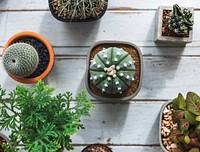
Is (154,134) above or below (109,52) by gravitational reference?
below

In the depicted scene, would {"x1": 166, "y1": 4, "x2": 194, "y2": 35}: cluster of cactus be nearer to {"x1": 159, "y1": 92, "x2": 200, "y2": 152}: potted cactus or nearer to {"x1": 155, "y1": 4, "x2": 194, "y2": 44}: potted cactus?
{"x1": 155, "y1": 4, "x2": 194, "y2": 44}: potted cactus

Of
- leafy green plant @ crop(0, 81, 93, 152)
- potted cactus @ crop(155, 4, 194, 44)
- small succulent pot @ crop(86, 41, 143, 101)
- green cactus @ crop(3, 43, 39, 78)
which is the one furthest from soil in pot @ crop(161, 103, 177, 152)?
green cactus @ crop(3, 43, 39, 78)

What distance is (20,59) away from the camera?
1.65 meters

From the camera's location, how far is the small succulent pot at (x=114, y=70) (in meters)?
1.67

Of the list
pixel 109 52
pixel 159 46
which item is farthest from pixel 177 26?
pixel 109 52

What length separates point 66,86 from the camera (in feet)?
6.37

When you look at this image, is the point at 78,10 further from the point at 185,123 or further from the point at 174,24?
the point at 185,123

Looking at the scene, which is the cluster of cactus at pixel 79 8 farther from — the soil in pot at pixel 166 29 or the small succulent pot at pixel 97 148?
the small succulent pot at pixel 97 148

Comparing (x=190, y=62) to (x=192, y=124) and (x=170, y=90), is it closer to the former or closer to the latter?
(x=170, y=90)

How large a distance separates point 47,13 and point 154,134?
2.52ft

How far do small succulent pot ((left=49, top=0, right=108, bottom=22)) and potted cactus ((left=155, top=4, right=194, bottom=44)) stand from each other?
0.86 feet

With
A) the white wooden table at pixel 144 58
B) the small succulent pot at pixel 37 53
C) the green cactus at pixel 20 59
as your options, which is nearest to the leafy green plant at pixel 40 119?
the green cactus at pixel 20 59

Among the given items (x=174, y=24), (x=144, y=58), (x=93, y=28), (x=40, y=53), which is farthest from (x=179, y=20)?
(x=40, y=53)

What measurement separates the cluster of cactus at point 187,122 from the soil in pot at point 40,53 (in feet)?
1.97
